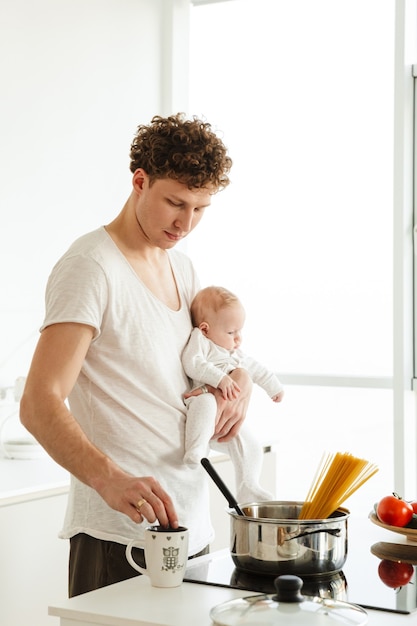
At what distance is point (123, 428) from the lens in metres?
1.84

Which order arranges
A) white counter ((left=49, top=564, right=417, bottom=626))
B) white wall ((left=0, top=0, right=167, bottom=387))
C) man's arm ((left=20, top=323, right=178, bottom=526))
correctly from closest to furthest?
white counter ((left=49, top=564, right=417, bottom=626)) → man's arm ((left=20, top=323, right=178, bottom=526)) → white wall ((left=0, top=0, right=167, bottom=387))

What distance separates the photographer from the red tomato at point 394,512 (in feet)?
6.12

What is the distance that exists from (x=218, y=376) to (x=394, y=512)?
462 millimetres

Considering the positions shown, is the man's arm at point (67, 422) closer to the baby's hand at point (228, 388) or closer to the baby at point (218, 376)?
the baby at point (218, 376)

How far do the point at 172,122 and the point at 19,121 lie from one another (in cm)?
157

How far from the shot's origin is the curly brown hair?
1842mm

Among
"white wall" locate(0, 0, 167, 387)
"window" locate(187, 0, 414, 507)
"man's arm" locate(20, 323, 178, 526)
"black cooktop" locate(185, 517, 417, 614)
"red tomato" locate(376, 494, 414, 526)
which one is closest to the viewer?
"black cooktop" locate(185, 517, 417, 614)

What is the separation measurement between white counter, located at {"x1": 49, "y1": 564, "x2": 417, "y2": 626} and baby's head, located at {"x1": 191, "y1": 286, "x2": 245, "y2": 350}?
2.28 ft

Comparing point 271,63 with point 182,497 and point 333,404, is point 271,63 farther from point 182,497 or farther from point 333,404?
Result: point 182,497

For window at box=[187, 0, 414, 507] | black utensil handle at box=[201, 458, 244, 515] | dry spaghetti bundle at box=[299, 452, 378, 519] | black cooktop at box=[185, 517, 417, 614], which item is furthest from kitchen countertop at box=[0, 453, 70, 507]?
window at box=[187, 0, 414, 507]

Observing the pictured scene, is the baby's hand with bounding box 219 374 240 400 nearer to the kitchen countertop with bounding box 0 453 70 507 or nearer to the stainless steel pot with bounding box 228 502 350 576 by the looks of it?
the stainless steel pot with bounding box 228 502 350 576

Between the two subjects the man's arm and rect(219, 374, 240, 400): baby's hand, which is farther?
rect(219, 374, 240, 400): baby's hand

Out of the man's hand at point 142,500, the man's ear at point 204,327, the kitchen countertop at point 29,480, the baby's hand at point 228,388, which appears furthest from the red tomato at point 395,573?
the kitchen countertop at point 29,480

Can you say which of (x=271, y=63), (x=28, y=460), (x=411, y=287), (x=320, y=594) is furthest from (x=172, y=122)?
(x=271, y=63)
